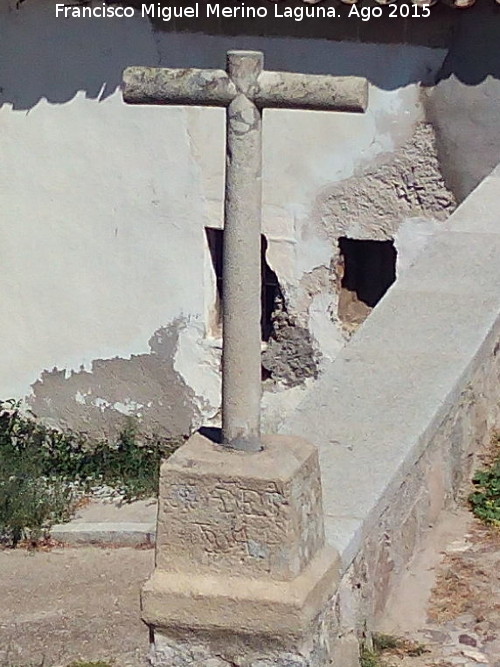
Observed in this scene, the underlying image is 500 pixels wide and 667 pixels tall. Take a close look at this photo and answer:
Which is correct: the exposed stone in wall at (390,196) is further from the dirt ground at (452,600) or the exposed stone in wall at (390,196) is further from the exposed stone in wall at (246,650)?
the exposed stone in wall at (246,650)

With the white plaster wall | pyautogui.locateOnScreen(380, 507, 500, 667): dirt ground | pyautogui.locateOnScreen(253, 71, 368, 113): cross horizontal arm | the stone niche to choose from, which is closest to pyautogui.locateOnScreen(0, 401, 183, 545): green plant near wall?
the white plaster wall

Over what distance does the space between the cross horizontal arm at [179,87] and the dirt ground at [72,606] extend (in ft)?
10.5

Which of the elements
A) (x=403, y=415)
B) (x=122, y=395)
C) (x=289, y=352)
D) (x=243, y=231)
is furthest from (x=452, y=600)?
(x=122, y=395)

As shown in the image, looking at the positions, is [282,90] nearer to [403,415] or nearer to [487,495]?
[403,415]

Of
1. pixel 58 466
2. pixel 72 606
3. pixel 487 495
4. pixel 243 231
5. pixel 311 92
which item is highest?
pixel 311 92

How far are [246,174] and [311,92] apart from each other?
203 mm

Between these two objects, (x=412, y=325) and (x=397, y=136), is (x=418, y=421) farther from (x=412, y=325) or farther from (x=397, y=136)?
(x=397, y=136)

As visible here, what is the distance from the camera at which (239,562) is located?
2.56 m

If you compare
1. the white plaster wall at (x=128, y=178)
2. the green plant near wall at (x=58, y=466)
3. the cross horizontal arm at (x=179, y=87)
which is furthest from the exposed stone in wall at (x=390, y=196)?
the cross horizontal arm at (x=179, y=87)

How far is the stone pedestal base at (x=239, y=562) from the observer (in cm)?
252

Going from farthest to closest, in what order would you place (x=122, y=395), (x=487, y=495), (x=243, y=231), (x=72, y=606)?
(x=122, y=395) < (x=72, y=606) < (x=487, y=495) < (x=243, y=231)

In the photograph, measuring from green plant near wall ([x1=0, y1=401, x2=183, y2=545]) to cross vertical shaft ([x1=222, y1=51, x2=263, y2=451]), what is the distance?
458 cm

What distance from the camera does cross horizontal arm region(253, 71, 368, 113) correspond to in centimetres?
252

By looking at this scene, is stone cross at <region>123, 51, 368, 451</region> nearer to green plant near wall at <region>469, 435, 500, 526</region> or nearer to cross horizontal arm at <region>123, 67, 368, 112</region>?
cross horizontal arm at <region>123, 67, 368, 112</region>
